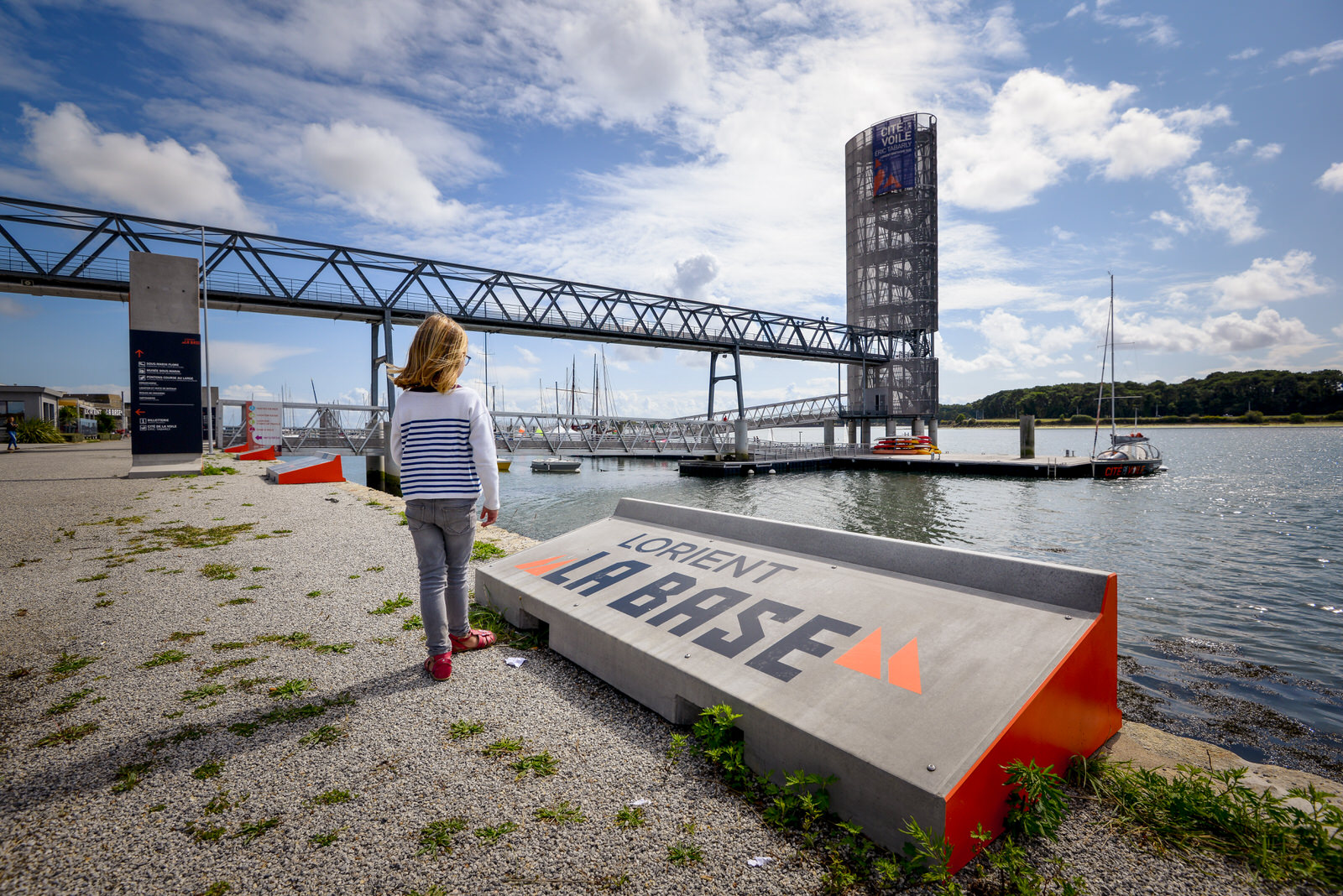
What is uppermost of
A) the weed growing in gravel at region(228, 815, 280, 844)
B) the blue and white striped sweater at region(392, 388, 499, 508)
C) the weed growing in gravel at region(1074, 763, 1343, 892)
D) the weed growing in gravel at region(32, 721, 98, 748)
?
the blue and white striped sweater at region(392, 388, 499, 508)

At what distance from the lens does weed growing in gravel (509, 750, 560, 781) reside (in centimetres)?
264

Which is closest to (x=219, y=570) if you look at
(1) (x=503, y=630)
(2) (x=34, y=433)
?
(1) (x=503, y=630)

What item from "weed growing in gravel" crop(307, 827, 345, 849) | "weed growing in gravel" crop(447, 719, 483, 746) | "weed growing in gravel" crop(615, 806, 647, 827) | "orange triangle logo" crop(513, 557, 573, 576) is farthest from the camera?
"orange triangle logo" crop(513, 557, 573, 576)

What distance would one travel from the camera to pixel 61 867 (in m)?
2.04

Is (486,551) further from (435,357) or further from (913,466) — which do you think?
(913,466)

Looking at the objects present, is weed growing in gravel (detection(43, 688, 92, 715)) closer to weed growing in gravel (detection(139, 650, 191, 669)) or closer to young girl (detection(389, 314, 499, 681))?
weed growing in gravel (detection(139, 650, 191, 669))

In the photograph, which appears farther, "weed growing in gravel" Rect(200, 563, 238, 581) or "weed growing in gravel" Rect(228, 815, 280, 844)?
"weed growing in gravel" Rect(200, 563, 238, 581)

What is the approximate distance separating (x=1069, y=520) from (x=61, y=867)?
24699mm

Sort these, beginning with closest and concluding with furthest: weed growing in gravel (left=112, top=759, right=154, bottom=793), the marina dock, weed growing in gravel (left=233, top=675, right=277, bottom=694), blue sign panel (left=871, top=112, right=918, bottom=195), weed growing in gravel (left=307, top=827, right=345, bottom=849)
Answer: weed growing in gravel (left=307, top=827, right=345, bottom=849)
weed growing in gravel (left=112, top=759, right=154, bottom=793)
weed growing in gravel (left=233, top=675, right=277, bottom=694)
the marina dock
blue sign panel (left=871, top=112, right=918, bottom=195)

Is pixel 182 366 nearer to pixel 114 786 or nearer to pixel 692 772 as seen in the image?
pixel 114 786

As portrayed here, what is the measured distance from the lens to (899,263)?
59.2 meters

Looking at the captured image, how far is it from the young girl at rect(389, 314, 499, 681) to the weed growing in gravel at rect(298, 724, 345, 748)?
0.68 meters

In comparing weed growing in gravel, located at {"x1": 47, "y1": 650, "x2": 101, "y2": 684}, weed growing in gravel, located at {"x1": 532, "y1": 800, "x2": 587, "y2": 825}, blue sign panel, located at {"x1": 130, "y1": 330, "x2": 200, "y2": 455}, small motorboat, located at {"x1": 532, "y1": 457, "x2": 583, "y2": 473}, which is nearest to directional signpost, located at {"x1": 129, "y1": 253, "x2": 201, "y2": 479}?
blue sign panel, located at {"x1": 130, "y1": 330, "x2": 200, "y2": 455}

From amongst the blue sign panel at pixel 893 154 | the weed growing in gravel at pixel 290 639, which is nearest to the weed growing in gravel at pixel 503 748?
the weed growing in gravel at pixel 290 639
